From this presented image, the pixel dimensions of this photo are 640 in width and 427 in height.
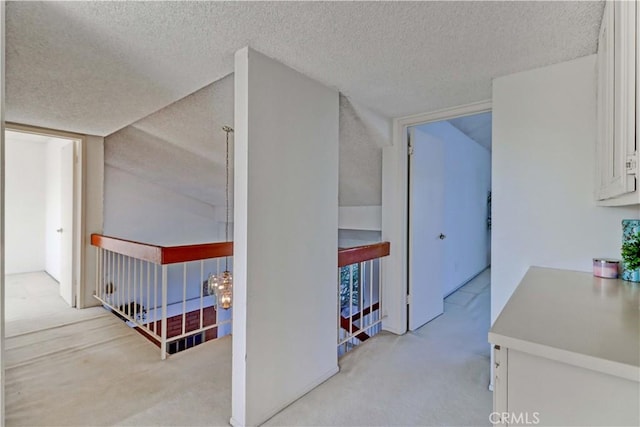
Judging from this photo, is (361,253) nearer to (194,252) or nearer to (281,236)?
(281,236)

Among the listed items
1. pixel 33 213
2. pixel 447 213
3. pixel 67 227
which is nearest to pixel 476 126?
pixel 447 213

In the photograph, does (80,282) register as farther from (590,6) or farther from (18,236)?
(590,6)

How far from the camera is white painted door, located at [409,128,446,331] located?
9.62 feet

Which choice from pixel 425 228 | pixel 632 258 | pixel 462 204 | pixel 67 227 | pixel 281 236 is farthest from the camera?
pixel 462 204

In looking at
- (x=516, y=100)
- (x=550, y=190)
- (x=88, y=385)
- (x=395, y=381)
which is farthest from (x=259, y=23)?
(x=88, y=385)

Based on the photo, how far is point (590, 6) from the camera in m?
1.25

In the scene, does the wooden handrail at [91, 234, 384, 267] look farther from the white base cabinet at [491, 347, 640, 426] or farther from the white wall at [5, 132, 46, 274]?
the white wall at [5, 132, 46, 274]

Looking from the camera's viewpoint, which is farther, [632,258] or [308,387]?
[308,387]

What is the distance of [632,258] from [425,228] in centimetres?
174

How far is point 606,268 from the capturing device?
1.48m

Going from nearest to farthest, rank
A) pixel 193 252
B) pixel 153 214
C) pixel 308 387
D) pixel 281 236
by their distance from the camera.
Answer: pixel 281 236 < pixel 308 387 < pixel 193 252 < pixel 153 214

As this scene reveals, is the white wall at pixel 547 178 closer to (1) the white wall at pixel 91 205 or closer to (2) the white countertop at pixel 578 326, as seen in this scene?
(2) the white countertop at pixel 578 326
